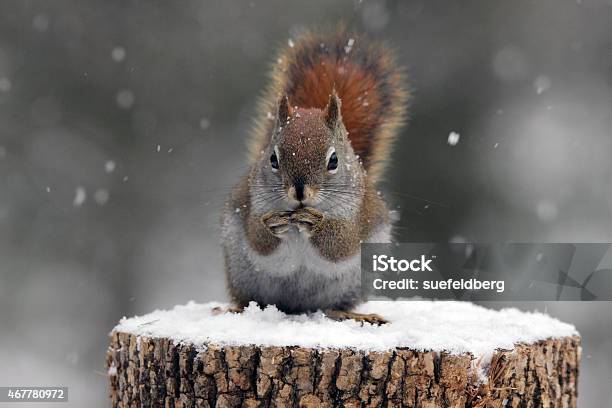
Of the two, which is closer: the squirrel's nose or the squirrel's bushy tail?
the squirrel's nose

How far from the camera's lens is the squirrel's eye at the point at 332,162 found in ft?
5.78

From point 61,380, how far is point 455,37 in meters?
2.51

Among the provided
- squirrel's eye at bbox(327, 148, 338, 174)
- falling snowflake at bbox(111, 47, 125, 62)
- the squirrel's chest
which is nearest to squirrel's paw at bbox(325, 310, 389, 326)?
the squirrel's chest

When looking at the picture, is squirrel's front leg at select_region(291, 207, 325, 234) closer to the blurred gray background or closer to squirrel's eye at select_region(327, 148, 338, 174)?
squirrel's eye at select_region(327, 148, 338, 174)

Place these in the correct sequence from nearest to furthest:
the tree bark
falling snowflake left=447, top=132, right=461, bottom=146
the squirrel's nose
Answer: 1. the tree bark
2. the squirrel's nose
3. falling snowflake left=447, top=132, right=461, bottom=146

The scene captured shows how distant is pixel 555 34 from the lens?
13.0 ft

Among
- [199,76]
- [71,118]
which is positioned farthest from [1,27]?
[199,76]

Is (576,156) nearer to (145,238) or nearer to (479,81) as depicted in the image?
(479,81)

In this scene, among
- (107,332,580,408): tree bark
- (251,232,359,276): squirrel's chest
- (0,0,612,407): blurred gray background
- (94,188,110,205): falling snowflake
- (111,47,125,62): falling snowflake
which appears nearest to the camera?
(107,332,580,408): tree bark

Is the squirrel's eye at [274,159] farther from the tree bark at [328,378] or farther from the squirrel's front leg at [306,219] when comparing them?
the tree bark at [328,378]

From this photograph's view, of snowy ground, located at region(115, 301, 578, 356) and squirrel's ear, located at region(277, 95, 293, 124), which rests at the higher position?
squirrel's ear, located at region(277, 95, 293, 124)

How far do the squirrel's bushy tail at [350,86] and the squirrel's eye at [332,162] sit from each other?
1.11ft

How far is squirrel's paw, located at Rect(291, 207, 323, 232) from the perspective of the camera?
1729mm

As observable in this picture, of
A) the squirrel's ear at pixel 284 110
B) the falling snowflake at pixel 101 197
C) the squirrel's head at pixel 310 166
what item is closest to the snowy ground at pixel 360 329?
the squirrel's head at pixel 310 166
